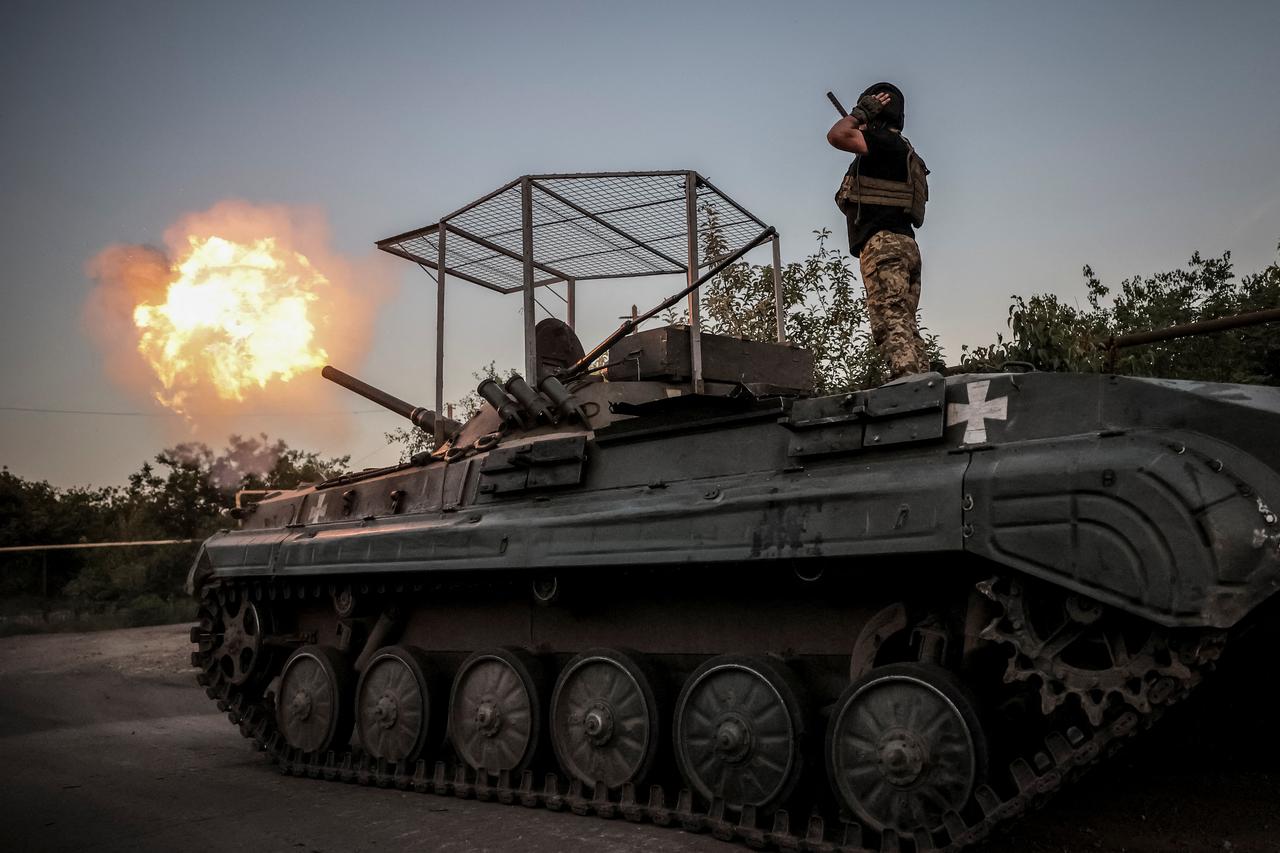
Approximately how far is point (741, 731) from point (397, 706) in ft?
10.3

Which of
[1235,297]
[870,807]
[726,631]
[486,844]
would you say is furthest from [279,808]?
[1235,297]

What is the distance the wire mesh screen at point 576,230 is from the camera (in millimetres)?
9070

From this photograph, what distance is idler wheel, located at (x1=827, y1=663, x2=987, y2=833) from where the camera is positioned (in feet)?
16.2

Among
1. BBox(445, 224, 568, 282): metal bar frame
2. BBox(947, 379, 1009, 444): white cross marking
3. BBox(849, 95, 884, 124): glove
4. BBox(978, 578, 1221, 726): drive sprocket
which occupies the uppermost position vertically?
BBox(445, 224, 568, 282): metal bar frame

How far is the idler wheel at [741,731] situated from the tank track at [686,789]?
0.12 metres

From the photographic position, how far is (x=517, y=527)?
691cm

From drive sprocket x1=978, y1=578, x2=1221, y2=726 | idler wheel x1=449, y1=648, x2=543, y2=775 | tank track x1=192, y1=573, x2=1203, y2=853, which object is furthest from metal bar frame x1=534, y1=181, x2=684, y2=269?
drive sprocket x1=978, y1=578, x2=1221, y2=726

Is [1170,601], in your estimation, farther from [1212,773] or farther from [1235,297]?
[1235,297]

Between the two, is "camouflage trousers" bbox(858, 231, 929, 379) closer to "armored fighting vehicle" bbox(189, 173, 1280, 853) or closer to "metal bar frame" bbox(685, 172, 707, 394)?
"armored fighting vehicle" bbox(189, 173, 1280, 853)

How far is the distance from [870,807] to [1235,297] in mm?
18173

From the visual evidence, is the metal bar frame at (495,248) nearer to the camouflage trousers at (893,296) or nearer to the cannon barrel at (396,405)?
the cannon barrel at (396,405)

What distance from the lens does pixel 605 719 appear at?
6.55 m

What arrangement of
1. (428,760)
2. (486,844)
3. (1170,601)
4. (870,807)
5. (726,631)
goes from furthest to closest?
(428,760) < (726,631) < (486,844) < (870,807) < (1170,601)

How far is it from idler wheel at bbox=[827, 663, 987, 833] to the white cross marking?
113 cm
